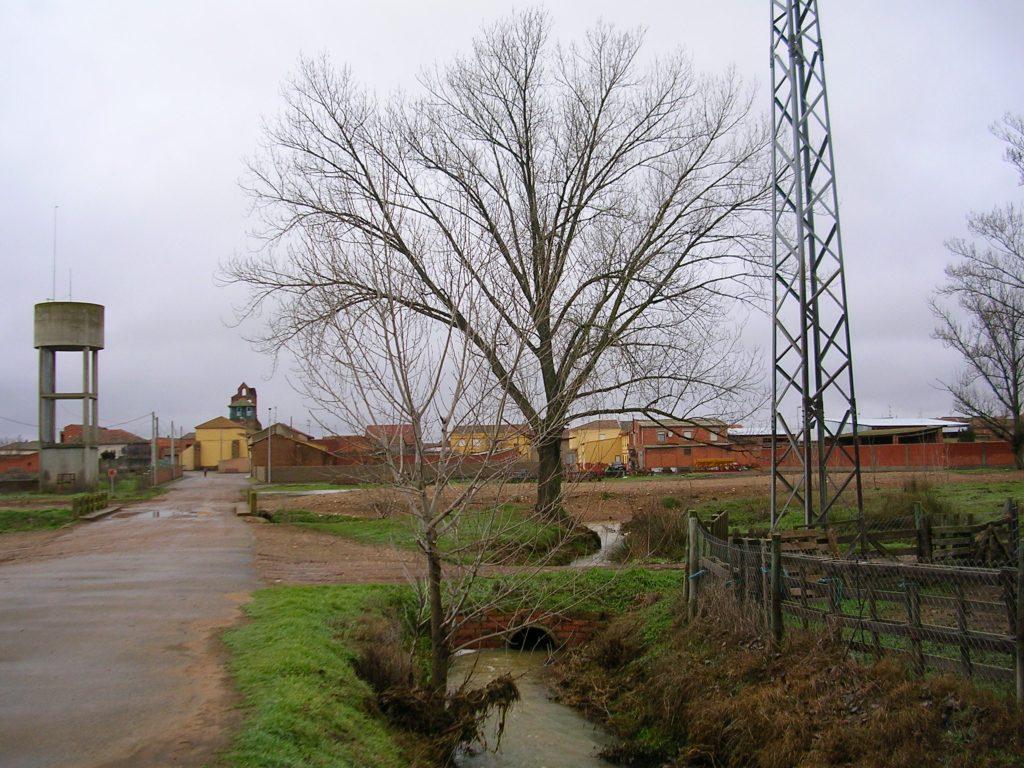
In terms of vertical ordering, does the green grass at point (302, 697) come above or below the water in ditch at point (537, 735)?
above

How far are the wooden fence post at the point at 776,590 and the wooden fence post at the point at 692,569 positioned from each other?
2.77 metres

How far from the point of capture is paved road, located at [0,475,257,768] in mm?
6668

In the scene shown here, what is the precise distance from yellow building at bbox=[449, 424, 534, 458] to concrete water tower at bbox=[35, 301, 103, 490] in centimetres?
3369

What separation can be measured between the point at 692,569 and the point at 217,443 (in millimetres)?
100748

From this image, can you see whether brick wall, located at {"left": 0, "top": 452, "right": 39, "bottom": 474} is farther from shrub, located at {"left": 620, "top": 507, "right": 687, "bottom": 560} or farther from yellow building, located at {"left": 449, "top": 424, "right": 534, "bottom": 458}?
yellow building, located at {"left": 449, "top": 424, "right": 534, "bottom": 458}

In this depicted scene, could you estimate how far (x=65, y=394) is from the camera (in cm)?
3769

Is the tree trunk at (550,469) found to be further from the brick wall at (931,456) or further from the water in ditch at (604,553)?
the brick wall at (931,456)

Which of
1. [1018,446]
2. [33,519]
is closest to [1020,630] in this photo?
[33,519]

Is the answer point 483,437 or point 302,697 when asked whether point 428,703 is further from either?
point 483,437

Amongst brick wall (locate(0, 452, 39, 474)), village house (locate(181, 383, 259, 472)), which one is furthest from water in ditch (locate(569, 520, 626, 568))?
village house (locate(181, 383, 259, 472))

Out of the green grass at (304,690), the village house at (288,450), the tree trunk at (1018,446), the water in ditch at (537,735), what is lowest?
the water in ditch at (537,735)

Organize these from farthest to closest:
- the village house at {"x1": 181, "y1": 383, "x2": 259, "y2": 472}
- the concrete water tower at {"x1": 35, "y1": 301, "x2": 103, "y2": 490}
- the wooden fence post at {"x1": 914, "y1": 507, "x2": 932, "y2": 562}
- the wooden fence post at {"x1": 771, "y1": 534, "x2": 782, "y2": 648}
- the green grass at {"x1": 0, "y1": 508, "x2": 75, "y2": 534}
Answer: the village house at {"x1": 181, "y1": 383, "x2": 259, "y2": 472}
the concrete water tower at {"x1": 35, "y1": 301, "x2": 103, "y2": 490}
the green grass at {"x1": 0, "y1": 508, "x2": 75, "y2": 534}
the wooden fence post at {"x1": 914, "y1": 507, "x2": 932, "y2": 562}
the wooden fence post at {"x1": 771, "y1": 534, "x2": 782, "y2": 648}

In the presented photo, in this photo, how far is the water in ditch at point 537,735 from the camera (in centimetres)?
1049

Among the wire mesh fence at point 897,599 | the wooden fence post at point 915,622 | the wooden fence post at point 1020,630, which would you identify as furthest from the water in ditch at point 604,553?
the wooden fence post at point 1020,630
